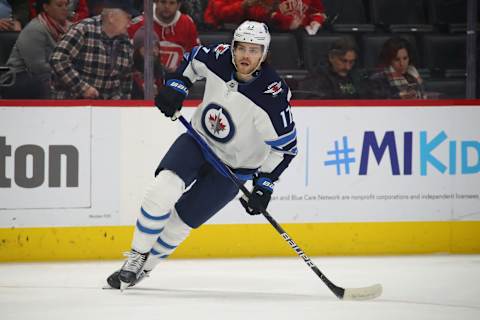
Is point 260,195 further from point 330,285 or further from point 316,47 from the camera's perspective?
point 316,47

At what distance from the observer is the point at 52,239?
5574 mm

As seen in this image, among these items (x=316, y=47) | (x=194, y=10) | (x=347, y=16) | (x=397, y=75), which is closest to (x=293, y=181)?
(x=316, y=47)

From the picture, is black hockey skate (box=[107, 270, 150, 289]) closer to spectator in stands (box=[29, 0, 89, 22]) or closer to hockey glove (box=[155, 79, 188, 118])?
hockey glove (box=[155, 79, 188, 118])

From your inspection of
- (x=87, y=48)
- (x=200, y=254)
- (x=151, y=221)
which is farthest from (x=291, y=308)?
(x=87, y=48)

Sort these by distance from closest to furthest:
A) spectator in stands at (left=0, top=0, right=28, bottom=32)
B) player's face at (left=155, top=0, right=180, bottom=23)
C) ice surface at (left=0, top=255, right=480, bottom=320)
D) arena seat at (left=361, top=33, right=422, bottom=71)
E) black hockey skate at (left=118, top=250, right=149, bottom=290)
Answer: ice surface at (left=0, top=255, right=480, bottom=320) → black hockey skate at (left=118, top=250, right=149, bottom=290) → spectator in stands at (left=0, top=0, right=28, bottom=32) → player's face at (left=155, top=0, right=180, bottom=23) → arena seat at (left=361, top=33, right=422, bottom=71)

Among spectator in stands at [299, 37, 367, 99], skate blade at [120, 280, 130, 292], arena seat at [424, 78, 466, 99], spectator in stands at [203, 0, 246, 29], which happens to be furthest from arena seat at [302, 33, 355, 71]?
skate blade at [120, 280, 130, 292]

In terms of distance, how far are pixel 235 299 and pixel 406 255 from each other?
74.7 inches

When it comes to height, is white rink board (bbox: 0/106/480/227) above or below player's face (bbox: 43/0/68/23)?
below

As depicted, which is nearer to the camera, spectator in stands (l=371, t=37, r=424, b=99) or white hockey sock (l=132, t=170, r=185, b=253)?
white hockey sock (l=132, t=170, r=185, b=253)

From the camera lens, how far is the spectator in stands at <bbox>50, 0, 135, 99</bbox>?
5.54 meters

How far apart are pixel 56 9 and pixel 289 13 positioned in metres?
1.38

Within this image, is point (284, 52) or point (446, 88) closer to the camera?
point (284, 52)

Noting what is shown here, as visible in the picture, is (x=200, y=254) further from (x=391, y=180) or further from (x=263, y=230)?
(x=391, y=180)

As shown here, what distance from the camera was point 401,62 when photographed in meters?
5.97
